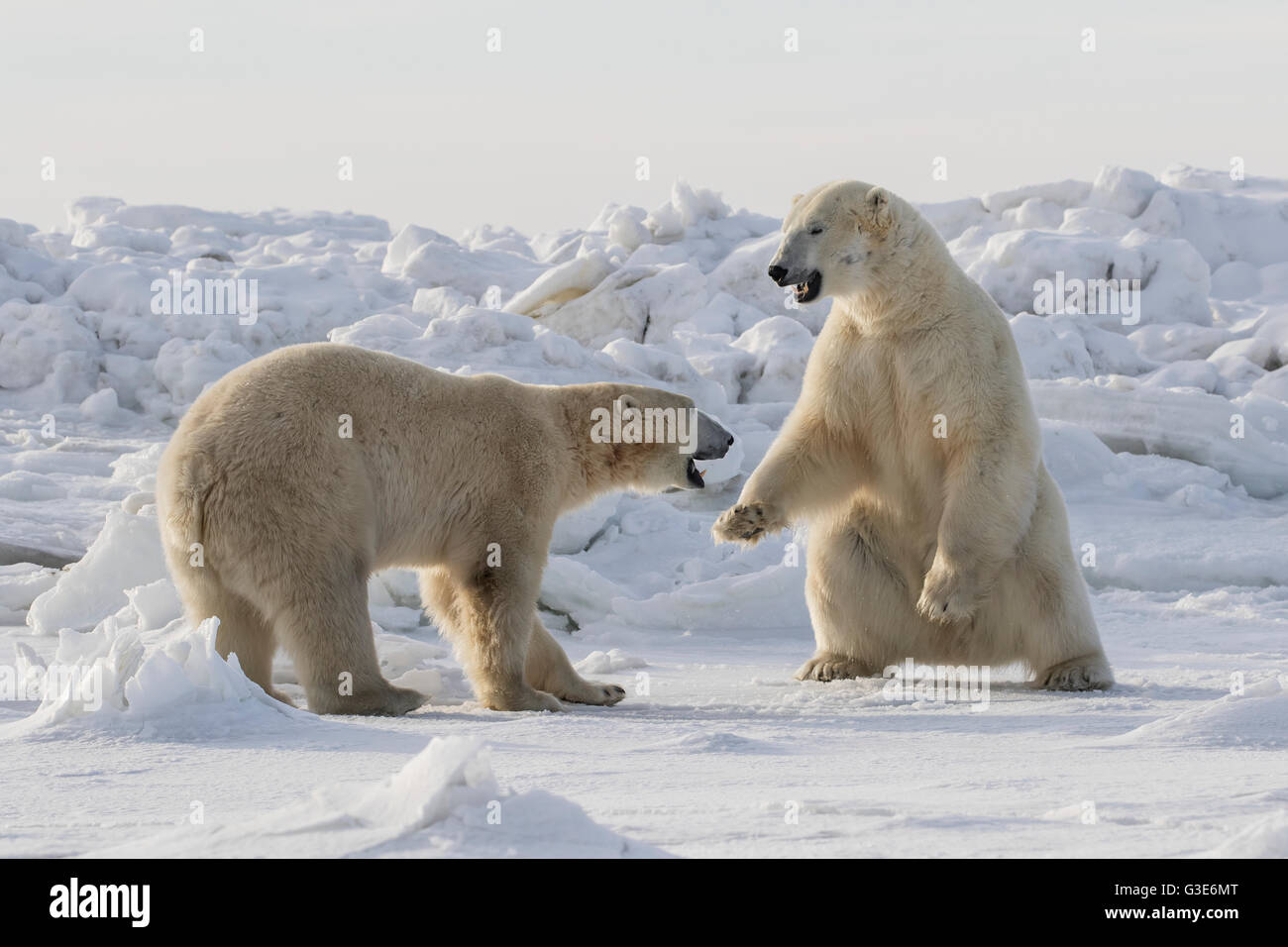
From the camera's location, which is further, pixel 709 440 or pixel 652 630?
pixel 652 630

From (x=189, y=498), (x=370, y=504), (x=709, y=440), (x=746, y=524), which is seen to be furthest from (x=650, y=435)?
(x=189, y=498)

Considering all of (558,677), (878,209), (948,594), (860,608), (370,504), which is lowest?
(558,677)

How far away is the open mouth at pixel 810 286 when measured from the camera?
4820 millimetres

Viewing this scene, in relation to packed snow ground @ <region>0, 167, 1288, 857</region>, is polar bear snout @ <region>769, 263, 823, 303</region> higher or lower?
higher

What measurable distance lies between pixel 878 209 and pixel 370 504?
6.23 ft

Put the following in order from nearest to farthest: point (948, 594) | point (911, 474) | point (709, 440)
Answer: point (948, 594) < point (911, 474) < point (709, 440)

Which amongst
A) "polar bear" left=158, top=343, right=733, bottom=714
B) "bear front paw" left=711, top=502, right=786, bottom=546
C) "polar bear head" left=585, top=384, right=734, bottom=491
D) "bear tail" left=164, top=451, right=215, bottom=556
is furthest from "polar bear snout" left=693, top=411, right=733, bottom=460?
"bear tail" left=164, top=451, right=215, bottom=556

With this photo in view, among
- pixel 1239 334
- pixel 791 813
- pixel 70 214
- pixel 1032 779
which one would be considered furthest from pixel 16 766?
pixel 70 214

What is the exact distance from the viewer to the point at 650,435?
5.16 m

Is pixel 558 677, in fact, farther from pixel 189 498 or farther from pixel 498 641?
pixel 189 498

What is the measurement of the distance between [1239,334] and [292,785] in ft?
56.2

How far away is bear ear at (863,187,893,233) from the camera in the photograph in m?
4.82

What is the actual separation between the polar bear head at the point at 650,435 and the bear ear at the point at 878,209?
2.91 ft

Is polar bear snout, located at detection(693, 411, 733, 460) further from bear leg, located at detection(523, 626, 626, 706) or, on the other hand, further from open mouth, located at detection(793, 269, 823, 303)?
bear leg, located at detection(523, 626, 626, 706)
